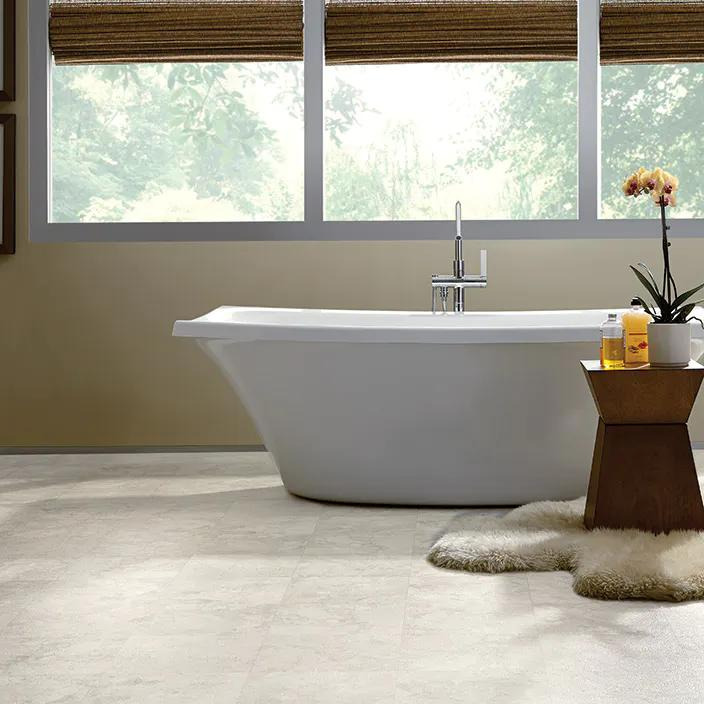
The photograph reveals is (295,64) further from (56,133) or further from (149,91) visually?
(56,133)

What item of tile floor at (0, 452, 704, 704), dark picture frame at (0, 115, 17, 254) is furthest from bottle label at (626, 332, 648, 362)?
dark picture frame at (0, 115, 17, 254)

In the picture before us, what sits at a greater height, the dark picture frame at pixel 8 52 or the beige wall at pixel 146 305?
the dark picture frame at pixel 8 52

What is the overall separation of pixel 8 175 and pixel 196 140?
77 centimetres

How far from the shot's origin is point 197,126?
A: 454 centimetres

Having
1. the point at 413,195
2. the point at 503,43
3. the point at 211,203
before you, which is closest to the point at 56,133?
the point at 211,203

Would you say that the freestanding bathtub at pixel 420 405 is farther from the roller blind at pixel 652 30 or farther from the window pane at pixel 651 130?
the roller blind at pixel 652 30

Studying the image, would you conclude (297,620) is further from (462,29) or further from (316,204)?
(462,29)

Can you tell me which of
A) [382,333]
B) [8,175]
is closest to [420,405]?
[382,333]

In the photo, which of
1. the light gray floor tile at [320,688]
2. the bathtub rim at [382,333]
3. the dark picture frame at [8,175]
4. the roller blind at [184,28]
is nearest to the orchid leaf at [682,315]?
the bathtub rim at [382,333]

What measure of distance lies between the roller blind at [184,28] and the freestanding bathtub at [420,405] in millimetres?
1498

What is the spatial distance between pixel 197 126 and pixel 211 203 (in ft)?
1.03

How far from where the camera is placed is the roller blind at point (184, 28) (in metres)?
4.49

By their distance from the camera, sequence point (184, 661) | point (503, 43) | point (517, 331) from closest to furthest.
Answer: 1. point (184, 661)
2. point (517, 331)
3. point (503, 43)

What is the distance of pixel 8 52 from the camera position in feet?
14.8
